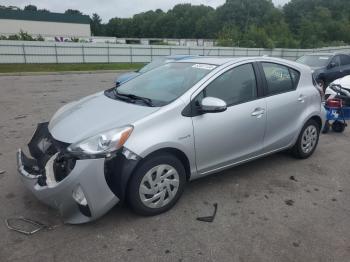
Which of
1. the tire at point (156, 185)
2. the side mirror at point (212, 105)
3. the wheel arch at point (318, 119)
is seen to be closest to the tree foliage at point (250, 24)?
the wheel arch at point (318, 119)

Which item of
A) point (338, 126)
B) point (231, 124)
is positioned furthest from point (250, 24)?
point (231, 124)

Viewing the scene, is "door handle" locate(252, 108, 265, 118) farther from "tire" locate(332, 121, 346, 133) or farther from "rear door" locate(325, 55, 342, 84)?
"rear door" locate(325, 55, 342, 84)

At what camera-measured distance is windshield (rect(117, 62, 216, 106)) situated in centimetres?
362

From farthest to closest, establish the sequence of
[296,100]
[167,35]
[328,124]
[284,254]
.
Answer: [167,35] → [328,124] → [296,100] → [284,254]

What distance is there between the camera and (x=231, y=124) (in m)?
3.71

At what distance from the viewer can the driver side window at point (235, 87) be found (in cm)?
368

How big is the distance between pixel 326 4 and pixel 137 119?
87.9 metres

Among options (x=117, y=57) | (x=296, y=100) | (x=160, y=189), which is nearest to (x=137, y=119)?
(x=160, y=189)

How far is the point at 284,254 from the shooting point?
279 centimetres

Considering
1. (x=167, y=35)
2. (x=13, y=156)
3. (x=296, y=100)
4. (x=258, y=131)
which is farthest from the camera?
(x=167, y=35)

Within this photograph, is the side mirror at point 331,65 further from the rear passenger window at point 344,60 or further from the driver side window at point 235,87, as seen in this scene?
the driver side window at point 235,87

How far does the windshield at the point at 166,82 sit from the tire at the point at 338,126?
389 cm

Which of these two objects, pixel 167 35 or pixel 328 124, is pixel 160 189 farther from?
pixel 167 35

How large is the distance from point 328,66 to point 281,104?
8773 millimetres
